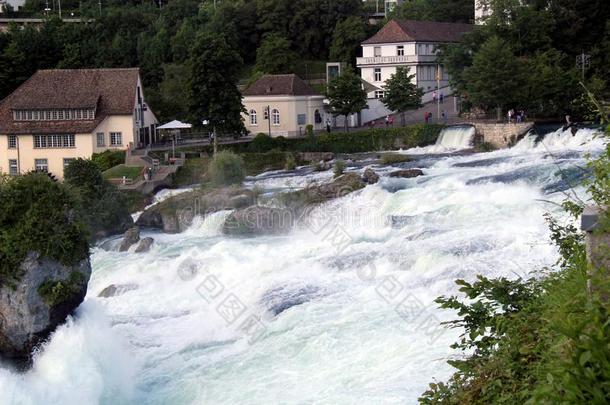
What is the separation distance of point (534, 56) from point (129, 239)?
78.8ft

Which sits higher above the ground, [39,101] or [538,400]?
[39,101]

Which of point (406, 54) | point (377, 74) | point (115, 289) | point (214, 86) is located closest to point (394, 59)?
point (406, 54)

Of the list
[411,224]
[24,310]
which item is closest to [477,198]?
[411,224]

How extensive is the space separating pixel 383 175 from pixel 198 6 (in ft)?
156

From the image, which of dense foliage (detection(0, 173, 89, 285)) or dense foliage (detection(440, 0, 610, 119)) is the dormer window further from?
dense foliage (detection(0, 173, 89, 285))

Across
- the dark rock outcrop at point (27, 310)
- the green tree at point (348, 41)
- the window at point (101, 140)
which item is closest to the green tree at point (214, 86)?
the window at point (101, 140)

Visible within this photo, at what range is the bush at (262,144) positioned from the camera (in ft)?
144

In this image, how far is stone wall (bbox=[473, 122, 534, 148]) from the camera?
1571 inches

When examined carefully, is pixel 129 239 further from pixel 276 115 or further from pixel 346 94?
pixel 276 115

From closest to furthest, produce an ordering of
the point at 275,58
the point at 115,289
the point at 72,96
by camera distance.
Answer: the point at 115,289, the point at 72,96, the point at 275,58

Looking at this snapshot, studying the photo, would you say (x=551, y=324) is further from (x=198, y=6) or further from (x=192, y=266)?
(x=198, y=6)

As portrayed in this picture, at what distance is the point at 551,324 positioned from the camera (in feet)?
20.7

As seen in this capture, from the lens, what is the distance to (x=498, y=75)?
41.7 meters

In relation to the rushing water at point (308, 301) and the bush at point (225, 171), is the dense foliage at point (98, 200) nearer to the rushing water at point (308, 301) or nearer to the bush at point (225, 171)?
the rushing water at point (308, 301)
